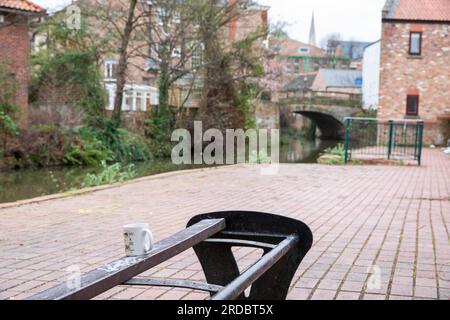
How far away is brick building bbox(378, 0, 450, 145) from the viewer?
31719 millimetres

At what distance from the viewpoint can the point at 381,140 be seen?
19953mm

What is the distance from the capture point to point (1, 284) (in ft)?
13.1

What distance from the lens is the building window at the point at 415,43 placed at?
31891 millimetres

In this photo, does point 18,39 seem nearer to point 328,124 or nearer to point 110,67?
point 110,67

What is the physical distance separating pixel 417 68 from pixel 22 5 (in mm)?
20886

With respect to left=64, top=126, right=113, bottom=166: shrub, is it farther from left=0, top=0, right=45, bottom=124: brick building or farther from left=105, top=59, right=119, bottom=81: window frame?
left=105, top=59, right=119, bottom=81: window frame

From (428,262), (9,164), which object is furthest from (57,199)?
(9,164)

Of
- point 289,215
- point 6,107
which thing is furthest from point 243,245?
point 6,107

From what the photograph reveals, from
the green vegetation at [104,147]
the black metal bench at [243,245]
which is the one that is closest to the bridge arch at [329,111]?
the green vegetation at [104,147]

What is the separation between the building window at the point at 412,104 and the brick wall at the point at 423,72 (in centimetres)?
20

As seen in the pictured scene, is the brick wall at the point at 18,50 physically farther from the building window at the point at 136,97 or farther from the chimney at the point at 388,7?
the chimney at the point at 388,7

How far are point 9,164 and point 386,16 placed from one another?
2235 centimetres

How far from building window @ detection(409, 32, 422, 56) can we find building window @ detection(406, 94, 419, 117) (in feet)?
7.79

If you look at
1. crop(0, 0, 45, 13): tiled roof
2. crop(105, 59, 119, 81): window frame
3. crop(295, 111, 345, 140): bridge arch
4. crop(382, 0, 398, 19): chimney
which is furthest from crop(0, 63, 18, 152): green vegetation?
crop(295, 111, 345, 140): bridge arch
